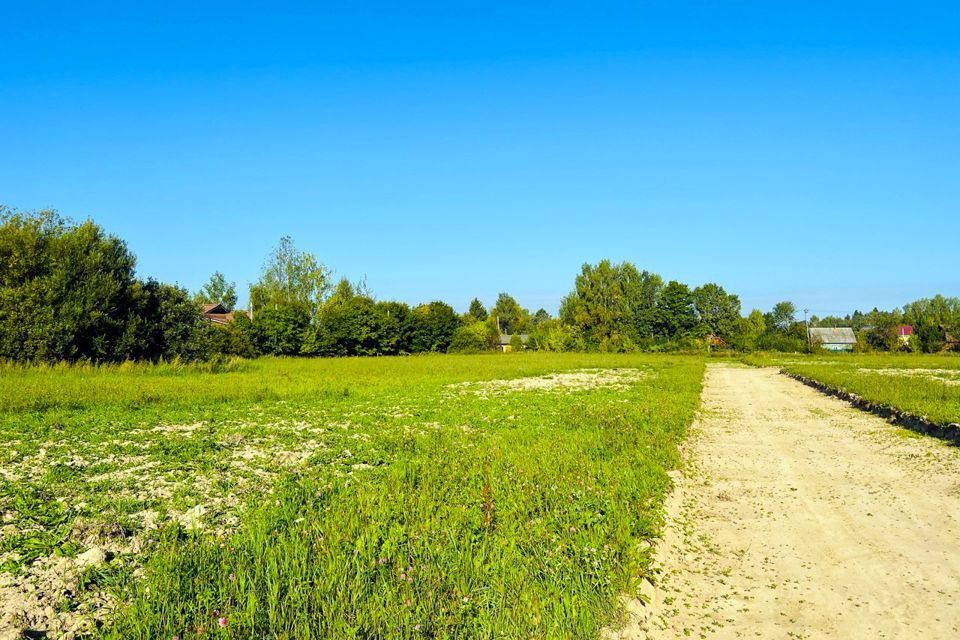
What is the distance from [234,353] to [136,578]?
47.2 m

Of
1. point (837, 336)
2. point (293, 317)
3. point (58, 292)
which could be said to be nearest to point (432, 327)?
point (293, 317)

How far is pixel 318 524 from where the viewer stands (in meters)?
5.46

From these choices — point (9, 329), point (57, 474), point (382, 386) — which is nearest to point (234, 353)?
point (9, 329)

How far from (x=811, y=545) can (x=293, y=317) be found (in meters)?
52.9

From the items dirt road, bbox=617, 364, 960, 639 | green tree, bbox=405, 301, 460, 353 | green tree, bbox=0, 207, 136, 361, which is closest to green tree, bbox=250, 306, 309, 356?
green tree, bbox=405, 301, 460, 353

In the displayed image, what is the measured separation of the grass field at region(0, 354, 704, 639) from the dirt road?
0.51m

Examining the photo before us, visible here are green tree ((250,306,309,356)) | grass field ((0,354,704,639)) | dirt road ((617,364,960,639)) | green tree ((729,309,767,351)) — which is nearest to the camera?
grass field ((0,354,704,639))

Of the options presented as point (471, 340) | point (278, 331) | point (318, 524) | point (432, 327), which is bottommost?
point (318, 524)

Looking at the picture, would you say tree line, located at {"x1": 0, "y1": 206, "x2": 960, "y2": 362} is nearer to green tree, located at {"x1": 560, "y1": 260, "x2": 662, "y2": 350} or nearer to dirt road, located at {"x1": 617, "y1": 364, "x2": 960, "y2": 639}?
green tree, located at {"x1": 560, "y1": 260, "x2": 662, "y2": 350}

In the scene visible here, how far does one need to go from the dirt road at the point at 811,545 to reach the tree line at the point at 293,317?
26.4 m

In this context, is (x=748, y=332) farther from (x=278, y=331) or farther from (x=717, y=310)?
(x=278, y=331)

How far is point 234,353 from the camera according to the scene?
4753 centimetres

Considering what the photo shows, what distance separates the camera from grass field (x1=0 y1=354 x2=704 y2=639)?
12.8 feet

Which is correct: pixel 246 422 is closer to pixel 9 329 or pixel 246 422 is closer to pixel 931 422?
pixel 931 422
